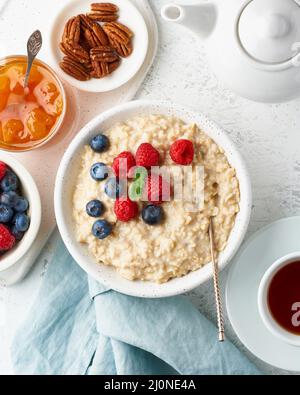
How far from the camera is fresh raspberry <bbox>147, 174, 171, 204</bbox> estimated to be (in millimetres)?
1396

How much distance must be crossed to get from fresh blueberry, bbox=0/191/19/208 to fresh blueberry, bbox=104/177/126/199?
0.24 m

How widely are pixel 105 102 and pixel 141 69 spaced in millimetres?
117

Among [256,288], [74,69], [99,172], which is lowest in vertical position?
[256,288]

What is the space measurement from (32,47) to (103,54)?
0.16 m

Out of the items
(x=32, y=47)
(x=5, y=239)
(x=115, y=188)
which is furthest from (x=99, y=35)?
(x=5, y=239)

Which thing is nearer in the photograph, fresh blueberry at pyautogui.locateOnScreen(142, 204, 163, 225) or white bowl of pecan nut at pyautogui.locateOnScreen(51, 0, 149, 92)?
fresh blueberry at pyautogui.locateOnScreen(142, 204, 163, 225)

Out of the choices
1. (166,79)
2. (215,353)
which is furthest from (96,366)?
Result: (166,79)

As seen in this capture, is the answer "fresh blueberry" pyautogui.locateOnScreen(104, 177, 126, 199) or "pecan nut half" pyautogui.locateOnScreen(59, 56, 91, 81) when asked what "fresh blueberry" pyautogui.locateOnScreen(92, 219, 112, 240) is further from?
"pecan nut half" pyautogui.locateOnScreen(59, 56, 91, 81)

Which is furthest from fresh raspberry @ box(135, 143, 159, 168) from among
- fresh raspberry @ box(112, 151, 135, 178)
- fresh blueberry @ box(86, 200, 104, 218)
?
fresh blueberry @ box(86, 200, 104, 218)

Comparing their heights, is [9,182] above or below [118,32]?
below

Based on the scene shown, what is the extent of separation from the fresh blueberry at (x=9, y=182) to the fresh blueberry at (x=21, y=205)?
0.09ft

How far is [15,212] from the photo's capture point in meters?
1.55

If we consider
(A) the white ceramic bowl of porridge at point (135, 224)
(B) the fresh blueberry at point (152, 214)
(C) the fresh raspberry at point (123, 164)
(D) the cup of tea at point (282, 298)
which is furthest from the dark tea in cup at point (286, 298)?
(C) the fresh raspberry at point (123, 164)

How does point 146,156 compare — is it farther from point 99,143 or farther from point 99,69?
point 99,69
